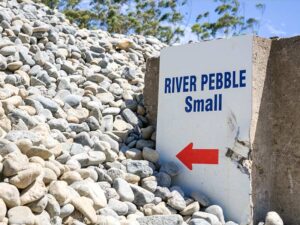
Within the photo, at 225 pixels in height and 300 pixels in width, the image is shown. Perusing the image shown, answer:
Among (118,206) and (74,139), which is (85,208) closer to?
(118,206)

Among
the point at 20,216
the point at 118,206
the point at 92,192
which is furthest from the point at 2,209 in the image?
the point at 118,206

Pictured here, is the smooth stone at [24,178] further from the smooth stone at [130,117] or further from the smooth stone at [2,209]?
the smooth stone at [130,117]

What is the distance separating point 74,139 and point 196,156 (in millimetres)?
1155

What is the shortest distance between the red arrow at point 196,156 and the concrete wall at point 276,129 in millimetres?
367

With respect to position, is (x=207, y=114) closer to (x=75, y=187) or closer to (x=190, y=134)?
(x=190, y=134)

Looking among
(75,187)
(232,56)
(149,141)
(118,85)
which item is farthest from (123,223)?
(118,85)

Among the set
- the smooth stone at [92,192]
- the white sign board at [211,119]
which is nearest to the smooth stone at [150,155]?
the white sign board at [211,119]

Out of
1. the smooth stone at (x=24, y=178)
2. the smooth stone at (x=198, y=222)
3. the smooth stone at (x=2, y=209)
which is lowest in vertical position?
the smooth stone at (x=198, y=222)

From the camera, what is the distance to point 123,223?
10.9 feet

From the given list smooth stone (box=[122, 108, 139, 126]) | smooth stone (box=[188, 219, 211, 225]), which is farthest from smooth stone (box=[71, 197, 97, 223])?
smooth stone (box=[122, 108, 139, 126])

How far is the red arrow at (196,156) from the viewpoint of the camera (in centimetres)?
436

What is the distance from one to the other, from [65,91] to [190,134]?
1.41m

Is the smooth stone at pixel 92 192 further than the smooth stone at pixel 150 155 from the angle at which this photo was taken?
No

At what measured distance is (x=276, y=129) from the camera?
4.44 m
